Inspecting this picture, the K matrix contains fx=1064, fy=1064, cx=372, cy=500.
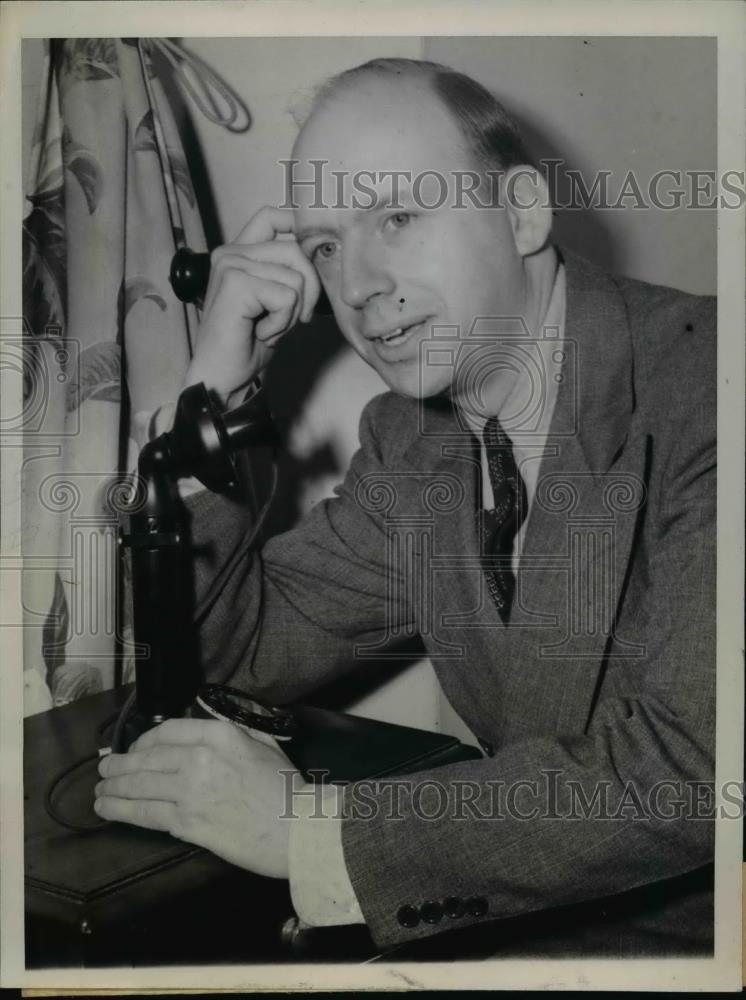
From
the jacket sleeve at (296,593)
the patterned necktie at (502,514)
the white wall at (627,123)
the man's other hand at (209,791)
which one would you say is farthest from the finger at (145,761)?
the white wall at (627,123)

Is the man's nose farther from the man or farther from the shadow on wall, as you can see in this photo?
the shadow on wall

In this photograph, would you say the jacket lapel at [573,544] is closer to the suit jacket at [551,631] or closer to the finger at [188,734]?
the suit jacket at [551,631]

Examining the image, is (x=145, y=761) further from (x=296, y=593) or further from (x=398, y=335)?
(x=398, y=335)

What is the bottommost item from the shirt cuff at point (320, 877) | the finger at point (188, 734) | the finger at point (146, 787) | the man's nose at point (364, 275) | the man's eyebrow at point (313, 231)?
the shirt cuff at point (320, 877)

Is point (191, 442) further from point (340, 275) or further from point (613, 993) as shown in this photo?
point (613, 993)

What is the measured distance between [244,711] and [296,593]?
16 cm

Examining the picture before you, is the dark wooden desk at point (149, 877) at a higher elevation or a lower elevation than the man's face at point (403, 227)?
lower

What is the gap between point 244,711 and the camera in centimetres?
126

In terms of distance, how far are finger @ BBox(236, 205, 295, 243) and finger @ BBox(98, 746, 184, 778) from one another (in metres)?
0.62

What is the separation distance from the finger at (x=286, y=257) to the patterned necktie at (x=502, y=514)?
272 millimetres

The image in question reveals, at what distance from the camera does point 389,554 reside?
4.32 ft

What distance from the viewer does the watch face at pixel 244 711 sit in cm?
125

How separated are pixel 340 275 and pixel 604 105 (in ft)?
1.26

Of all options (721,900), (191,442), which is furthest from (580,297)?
(721,900)
